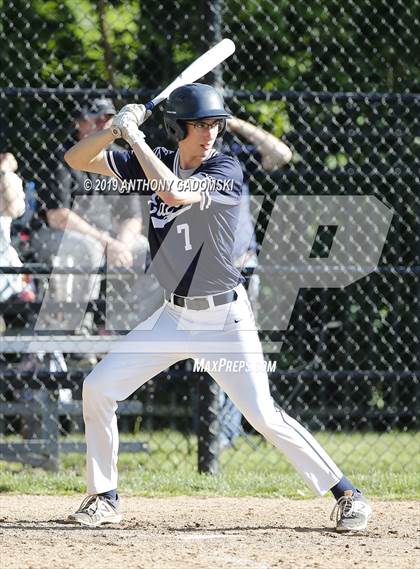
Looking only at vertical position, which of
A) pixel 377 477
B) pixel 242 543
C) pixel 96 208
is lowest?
pixel 377 477

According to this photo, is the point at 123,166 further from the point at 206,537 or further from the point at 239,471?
the point at 239,471

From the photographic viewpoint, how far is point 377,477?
6160 millimetres

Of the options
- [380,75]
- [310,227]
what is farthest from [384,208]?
[380,75]

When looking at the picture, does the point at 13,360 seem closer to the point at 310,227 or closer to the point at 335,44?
the point at 310,227

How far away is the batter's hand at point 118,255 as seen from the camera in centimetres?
633

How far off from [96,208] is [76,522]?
239cm

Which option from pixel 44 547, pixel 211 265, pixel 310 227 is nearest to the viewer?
pixel 44 547

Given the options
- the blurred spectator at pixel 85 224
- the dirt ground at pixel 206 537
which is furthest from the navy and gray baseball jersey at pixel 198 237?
the blurred spectator at pixel 85 224

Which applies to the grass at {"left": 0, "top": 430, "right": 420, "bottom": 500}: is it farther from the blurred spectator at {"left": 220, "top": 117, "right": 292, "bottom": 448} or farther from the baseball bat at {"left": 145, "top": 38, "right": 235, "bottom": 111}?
the baseball bat at {"left": 145, "top": 38, "right": 235, "bottom": 111}

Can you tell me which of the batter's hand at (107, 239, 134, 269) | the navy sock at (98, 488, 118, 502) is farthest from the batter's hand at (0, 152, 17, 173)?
the navy sock at (98, 488, 118, 502)

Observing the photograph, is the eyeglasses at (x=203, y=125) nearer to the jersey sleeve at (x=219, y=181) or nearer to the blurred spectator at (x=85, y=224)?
the jersey sleeve at (x=219, y=181)

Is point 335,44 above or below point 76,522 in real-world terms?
above

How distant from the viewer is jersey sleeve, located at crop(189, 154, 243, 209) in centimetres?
457

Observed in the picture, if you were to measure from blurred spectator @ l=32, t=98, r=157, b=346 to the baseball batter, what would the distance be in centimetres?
165
